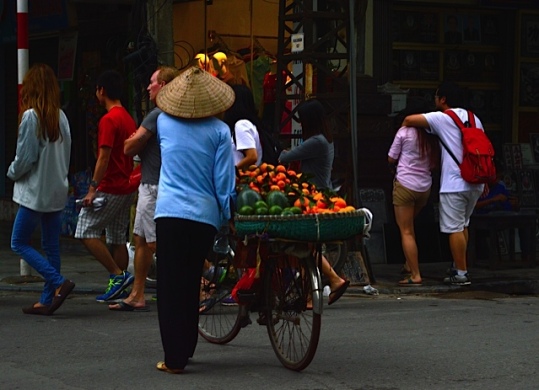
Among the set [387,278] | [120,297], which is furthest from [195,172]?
[387,278]

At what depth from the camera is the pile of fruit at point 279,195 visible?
7402 millimetres

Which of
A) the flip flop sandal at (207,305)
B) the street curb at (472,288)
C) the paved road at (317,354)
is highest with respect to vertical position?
the flip flop sandal at (207,305)

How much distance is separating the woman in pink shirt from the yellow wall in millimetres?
4283

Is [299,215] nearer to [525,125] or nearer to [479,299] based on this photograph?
[479,299]

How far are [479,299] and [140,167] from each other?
3.78 metres

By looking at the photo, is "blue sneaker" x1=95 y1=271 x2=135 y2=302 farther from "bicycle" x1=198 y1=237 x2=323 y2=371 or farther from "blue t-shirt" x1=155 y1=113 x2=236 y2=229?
"blue t-shirt" x1=155 y1=113 x2=236 y2=229

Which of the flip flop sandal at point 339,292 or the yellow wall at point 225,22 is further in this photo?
the yellow wall at point 225,22

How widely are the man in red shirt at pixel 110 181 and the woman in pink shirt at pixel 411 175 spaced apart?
3.22m

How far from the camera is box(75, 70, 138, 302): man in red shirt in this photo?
33.0ft

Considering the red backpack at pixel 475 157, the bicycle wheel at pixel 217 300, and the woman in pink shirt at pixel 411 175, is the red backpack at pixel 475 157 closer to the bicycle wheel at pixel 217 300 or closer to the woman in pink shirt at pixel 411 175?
the woman in pink shirt at pixel 411 175

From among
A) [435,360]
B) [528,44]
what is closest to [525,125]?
[528,44]

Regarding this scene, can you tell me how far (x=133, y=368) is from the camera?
7395 mm

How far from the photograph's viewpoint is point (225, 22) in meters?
16.0

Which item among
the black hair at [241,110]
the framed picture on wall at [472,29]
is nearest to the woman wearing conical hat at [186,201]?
the black hair at [241,110]
